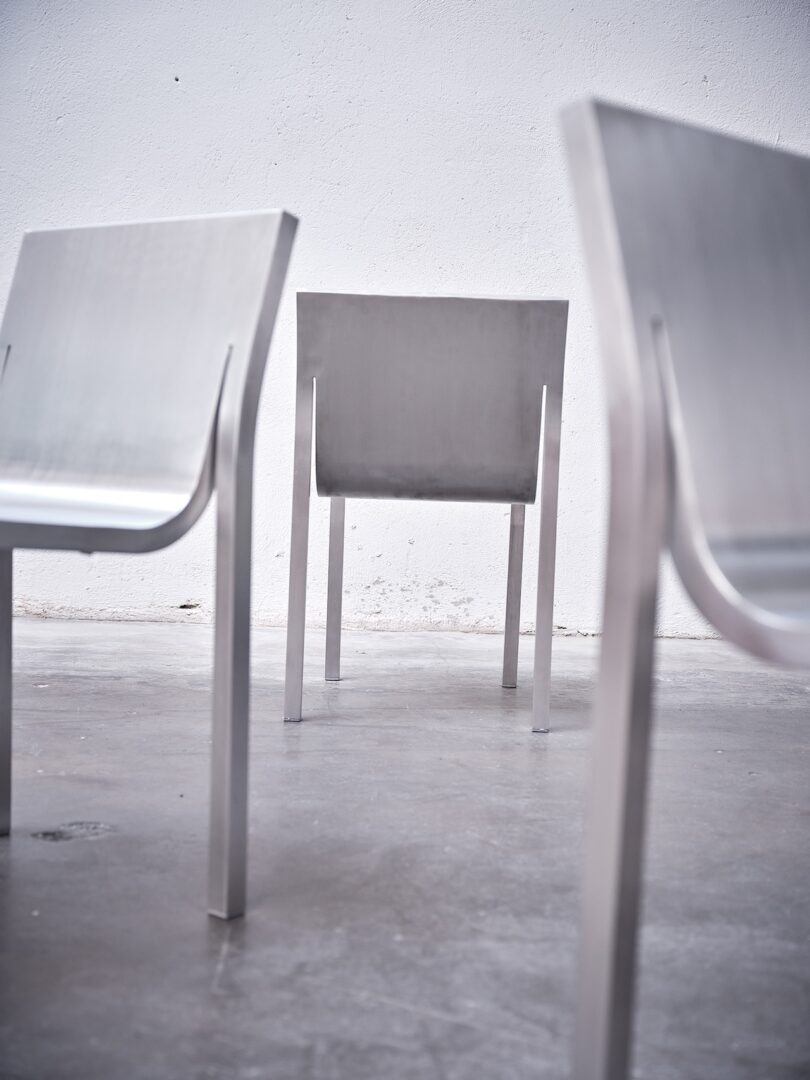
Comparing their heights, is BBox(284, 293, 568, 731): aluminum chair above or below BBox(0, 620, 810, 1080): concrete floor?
above

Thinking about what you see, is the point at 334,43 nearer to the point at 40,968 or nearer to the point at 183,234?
the point at 183,234

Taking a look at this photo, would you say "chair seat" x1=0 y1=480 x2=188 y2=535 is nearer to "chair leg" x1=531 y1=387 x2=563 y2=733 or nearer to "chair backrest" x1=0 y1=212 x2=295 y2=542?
"chair backrest" x1=0 y1=212 x2=295 y2=542

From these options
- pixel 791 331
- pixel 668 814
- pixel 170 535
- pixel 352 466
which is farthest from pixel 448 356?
pixel 791 331

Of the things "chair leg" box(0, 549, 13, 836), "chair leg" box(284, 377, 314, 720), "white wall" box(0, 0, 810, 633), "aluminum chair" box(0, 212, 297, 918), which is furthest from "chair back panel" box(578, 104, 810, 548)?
"white wall" box(0, 0, 810, 633)

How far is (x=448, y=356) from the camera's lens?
2.06 meters

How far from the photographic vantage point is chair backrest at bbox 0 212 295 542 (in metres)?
1.06

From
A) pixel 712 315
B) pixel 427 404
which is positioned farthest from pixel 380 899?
pixel 427 404

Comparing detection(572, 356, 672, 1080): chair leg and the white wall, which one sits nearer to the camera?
detection(572, 356, 672, 1080): chair leg

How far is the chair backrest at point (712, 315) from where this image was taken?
0.65 meters

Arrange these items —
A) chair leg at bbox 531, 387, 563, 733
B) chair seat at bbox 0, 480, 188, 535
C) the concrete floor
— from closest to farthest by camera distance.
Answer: the concrete floor < chair seat at bbox 0, 480, 188, 535 < chair leg at bbox 531, 387, 563, 733

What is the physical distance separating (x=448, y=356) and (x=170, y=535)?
1152 mm

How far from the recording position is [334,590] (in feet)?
8.01

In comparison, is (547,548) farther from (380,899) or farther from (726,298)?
(726,298)

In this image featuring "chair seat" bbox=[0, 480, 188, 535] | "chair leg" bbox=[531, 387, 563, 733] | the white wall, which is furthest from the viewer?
the white wall
